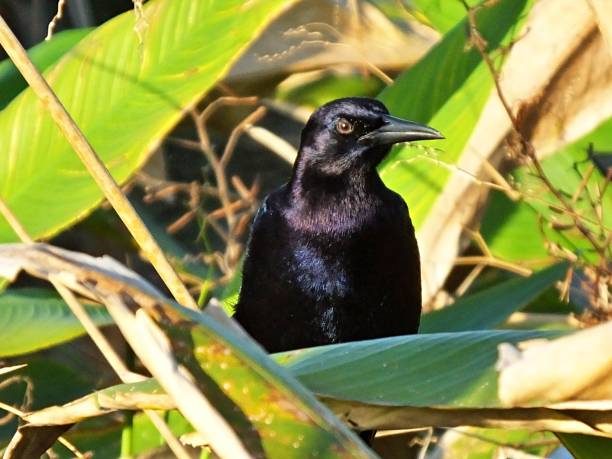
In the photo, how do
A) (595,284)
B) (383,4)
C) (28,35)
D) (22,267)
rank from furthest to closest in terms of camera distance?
(28,35) < (383,4) < (595,284) < (22,267)

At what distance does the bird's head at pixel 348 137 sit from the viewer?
2.20 m

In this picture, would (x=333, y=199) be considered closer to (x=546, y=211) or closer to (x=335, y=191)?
(x=335, y=191)

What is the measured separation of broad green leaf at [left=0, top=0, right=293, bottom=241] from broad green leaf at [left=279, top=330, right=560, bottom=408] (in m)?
1.12

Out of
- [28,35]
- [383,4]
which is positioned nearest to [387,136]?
[383,4]

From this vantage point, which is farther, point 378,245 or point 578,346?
point 378,245

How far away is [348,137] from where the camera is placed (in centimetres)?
225

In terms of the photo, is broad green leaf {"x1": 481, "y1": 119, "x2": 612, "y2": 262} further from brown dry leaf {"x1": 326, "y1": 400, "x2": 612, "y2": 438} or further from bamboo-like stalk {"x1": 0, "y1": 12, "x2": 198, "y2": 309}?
brown dry leaf {"x1": 326, "y1": 400, "x2": 612, "y2": 438}

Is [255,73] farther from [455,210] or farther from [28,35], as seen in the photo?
[28,35]

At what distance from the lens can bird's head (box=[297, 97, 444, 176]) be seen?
2.20 meters

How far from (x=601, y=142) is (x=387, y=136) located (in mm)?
623

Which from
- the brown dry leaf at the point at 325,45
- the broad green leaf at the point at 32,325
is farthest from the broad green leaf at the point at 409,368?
the brown dry leaf at the point at 325,45

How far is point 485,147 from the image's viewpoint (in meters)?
2.25

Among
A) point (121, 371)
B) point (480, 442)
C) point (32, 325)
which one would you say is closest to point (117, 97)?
point (32, 325)

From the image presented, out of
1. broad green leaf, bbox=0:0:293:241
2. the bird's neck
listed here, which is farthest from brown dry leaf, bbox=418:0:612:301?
broad green leaf, bbox=0:0:293:241
